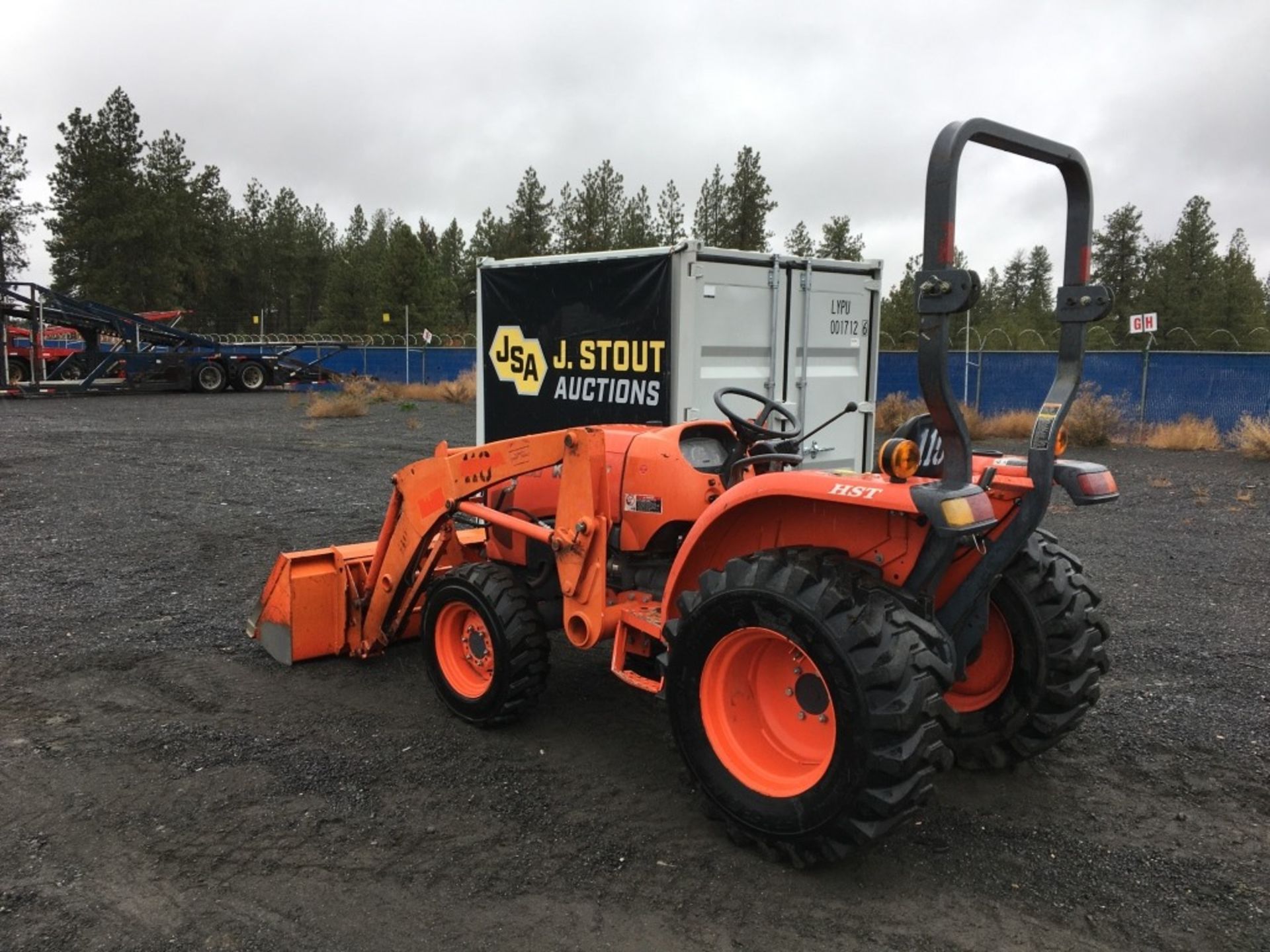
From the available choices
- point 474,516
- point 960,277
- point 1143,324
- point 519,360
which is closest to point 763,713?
point 960,277

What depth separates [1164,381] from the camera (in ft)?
60.0

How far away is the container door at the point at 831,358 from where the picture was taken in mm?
7352

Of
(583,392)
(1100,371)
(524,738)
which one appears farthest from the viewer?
(1100,371)

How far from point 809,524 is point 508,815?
5.15ft

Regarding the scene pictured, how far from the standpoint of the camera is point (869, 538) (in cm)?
315

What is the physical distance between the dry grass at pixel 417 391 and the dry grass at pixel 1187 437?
17302mm

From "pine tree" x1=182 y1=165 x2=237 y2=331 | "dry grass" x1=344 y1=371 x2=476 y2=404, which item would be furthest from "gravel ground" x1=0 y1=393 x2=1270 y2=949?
"pine tree" x1=182 y1=165 x2=237 y2=331

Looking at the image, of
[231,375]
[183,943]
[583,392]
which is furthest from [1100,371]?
[231,375]

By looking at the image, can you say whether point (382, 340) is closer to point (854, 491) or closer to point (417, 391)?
point (417, 391)

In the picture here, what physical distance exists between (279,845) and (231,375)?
27503 millimetres

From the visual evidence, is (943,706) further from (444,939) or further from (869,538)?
(444,939)

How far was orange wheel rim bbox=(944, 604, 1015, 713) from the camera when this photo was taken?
3.74 metres

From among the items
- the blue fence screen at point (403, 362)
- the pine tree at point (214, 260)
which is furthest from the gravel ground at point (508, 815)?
the pine tree at point (214, 260)

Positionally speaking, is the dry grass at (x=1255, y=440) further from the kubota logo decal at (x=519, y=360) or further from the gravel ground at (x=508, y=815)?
the kubota logo decal at (x=519, y=360)
